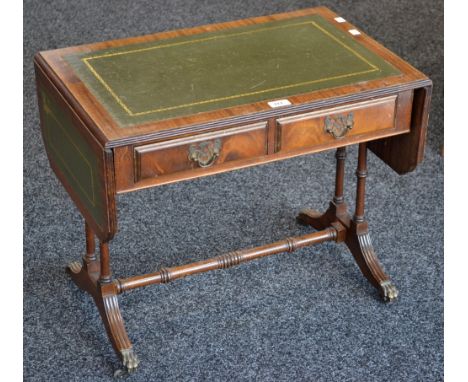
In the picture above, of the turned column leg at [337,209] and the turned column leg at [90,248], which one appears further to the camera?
the turned column leg at [337,209]

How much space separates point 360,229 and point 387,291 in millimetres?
230

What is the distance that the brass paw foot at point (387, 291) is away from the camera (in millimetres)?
3406

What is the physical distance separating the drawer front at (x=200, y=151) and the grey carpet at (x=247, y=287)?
69cm

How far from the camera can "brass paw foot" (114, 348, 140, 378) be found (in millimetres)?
3102

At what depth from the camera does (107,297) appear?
3.19m

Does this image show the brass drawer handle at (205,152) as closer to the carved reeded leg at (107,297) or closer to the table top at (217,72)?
the table top at (217,72)

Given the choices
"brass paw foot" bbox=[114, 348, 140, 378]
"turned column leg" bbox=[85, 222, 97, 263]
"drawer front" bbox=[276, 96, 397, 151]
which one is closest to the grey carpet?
"brass paw foot" bbox=[114, 348, 140, 378]

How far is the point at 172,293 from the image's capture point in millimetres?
3455

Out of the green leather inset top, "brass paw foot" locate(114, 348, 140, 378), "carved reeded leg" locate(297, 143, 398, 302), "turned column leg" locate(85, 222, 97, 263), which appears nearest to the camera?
the green leather inset top

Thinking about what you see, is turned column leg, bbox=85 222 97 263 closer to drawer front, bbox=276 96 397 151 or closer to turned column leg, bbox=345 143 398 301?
drawer front, bbox=276 96 397 151

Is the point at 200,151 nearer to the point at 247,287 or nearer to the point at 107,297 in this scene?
the point at 107,297

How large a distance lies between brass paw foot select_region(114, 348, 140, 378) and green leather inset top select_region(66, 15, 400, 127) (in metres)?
0.75

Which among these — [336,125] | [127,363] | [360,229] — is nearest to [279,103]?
[336,125]

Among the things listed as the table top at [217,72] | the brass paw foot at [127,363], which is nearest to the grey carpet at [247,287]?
the brass paw foot at [127,363]
